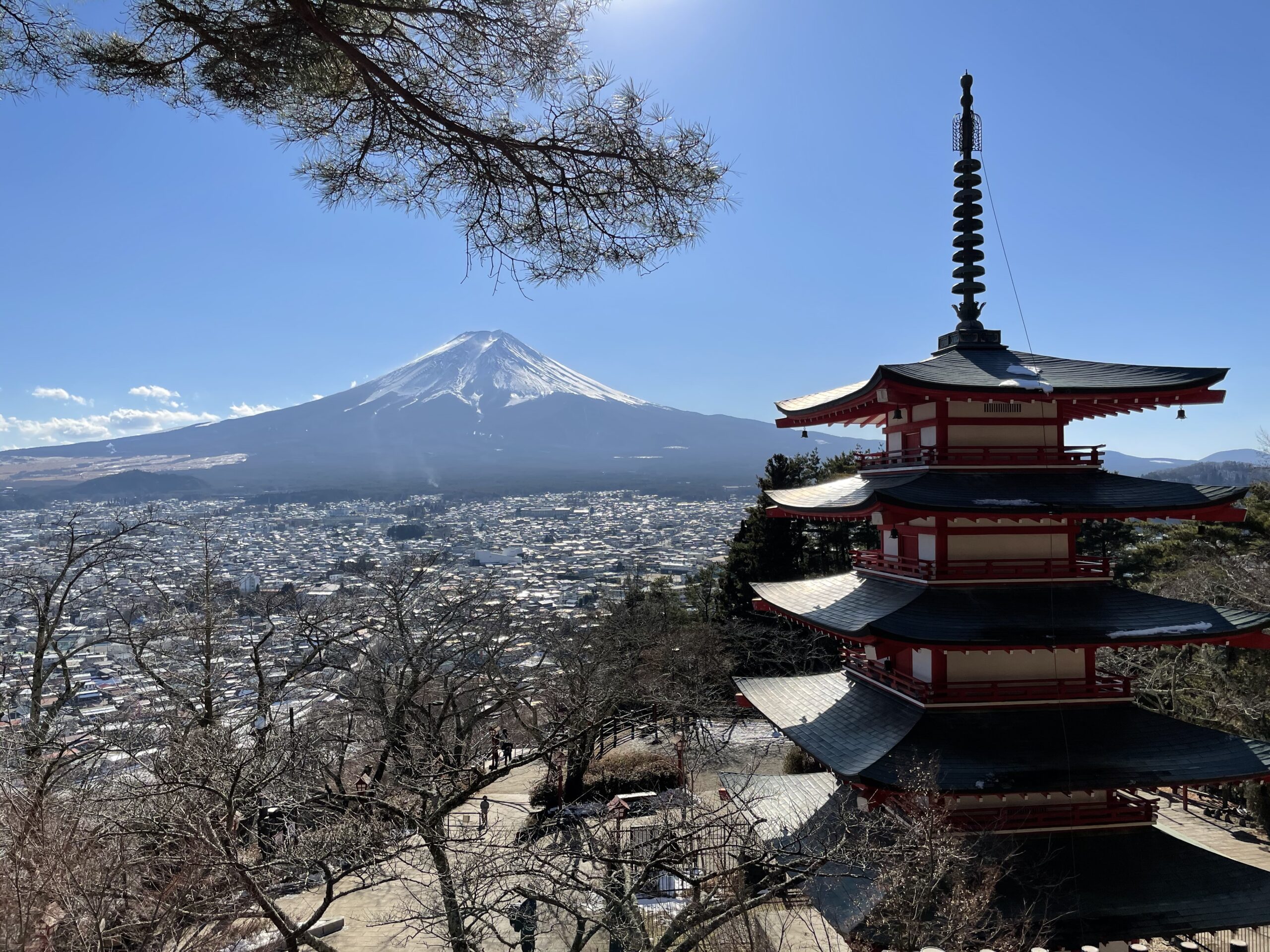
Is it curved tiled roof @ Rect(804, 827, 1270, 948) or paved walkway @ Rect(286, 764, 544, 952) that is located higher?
curved tiled roof @ Rect(804, 827, 1270, 948)

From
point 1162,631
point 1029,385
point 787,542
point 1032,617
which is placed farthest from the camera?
point 787,542

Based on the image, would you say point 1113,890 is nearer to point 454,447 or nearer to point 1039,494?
point 1039,494

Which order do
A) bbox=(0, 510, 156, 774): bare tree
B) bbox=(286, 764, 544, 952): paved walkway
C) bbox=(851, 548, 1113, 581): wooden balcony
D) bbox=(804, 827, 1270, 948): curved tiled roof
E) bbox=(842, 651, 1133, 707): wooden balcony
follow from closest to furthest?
bbox=(804, 827, 1270, 948): curved tiled roof → bbox=(842, 651, 1133, 707): wooden balcony → bbox=(851, 548, 1113, 581): wooden balcony → bbox=(286, 764, 544, 952): paved walkway → bbox=(0, 510, 156, 774): bare tree

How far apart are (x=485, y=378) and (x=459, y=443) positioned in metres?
29.5

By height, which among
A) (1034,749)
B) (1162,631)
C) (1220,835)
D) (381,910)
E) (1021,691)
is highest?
(1162,631)

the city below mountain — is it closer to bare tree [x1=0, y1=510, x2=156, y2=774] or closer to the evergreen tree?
the evergreen tree

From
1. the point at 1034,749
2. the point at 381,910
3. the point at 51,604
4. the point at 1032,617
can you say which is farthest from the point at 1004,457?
the point at 51,604

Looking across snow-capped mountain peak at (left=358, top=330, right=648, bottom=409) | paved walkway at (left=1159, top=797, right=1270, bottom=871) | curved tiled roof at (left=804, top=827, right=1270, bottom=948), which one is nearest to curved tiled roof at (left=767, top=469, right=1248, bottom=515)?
curved tiled roof at (left=804, top=827, right=1270, bottom=948)

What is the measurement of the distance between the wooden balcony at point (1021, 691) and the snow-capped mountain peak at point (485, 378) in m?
158

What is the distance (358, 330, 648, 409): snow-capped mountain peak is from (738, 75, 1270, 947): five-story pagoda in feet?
514

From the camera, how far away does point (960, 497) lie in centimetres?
793

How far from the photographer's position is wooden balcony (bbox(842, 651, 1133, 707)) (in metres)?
7.96

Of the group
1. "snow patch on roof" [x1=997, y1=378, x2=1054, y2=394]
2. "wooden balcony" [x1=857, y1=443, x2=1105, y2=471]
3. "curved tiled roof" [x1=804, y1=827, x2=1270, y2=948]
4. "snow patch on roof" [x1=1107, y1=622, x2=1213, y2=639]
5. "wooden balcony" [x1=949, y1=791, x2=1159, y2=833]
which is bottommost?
"curved tiled roof" [x1=804, y1=827, x2=1270, y2=948]

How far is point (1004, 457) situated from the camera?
8547mm
